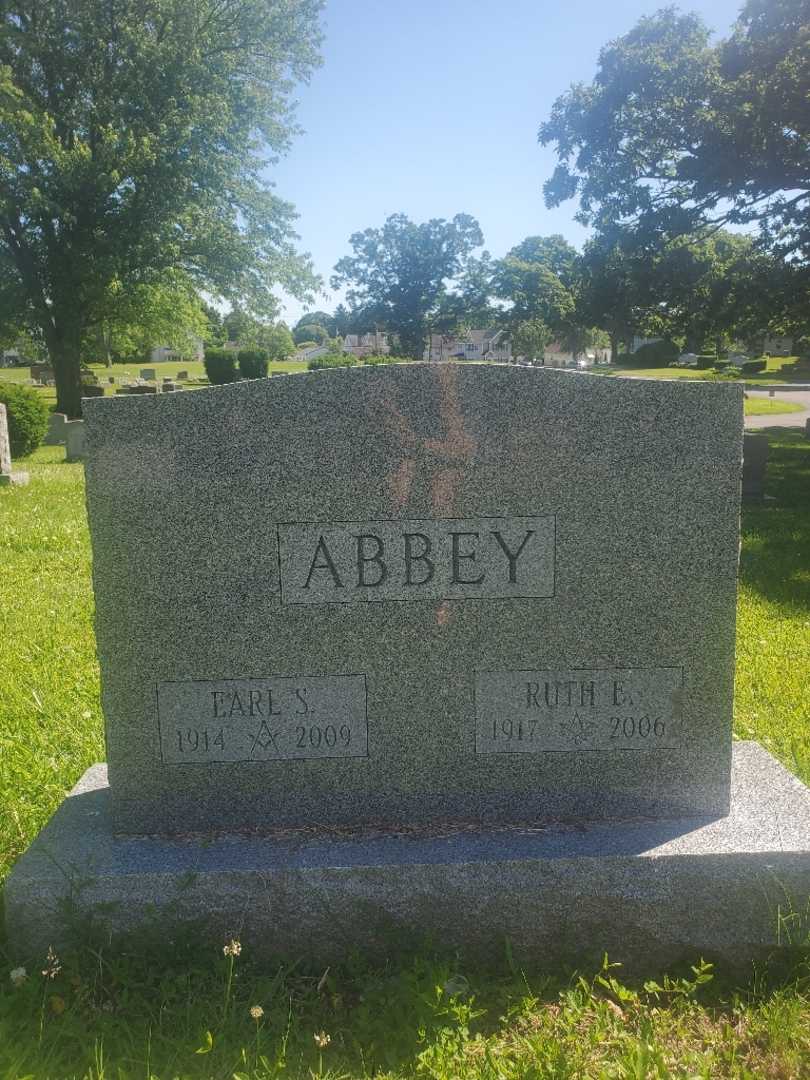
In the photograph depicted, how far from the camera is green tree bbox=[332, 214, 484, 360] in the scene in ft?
250

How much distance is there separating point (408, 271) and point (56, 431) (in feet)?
202

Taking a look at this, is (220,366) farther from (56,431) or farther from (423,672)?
(423,672)

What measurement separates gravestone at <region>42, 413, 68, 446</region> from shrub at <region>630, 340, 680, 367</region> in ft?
156

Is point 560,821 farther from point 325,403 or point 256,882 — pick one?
point 325,403

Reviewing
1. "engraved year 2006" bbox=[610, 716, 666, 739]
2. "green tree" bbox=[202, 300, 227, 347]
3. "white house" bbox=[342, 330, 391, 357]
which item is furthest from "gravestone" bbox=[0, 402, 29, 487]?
"white house" bbox=[342, 330, 391, 357]

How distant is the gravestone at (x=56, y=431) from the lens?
1914 centimetres

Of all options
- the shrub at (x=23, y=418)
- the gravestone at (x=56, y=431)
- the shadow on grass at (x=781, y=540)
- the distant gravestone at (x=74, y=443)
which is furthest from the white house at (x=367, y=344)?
the shadow on grass at (x=781, y=540)

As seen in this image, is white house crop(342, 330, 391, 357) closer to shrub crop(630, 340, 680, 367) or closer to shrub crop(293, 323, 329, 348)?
shrub crop(293, 323, 329, 348)

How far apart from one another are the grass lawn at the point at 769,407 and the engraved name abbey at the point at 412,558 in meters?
24.7

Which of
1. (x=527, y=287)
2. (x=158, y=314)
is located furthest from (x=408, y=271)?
(x=158, y=314)

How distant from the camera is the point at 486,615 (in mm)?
2691

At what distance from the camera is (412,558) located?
265 centimetres

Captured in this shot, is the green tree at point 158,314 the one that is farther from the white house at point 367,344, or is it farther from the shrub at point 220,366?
the white house at point 367,344

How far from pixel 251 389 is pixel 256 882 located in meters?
1.45
